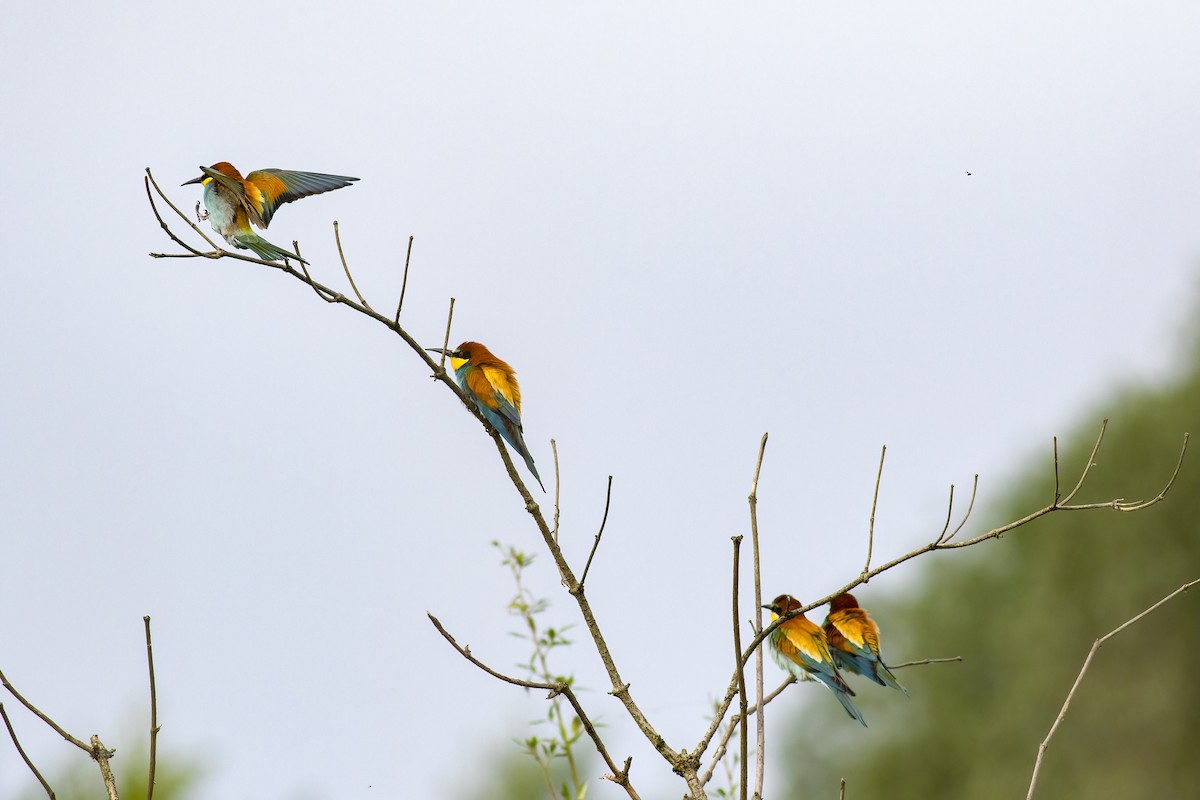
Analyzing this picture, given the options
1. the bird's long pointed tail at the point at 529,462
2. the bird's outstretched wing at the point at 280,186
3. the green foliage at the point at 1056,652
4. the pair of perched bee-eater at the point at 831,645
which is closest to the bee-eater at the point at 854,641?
the pair of perched bee-eater at the point at 831,645

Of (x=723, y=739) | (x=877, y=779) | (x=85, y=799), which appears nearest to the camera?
(x=723, y=739)

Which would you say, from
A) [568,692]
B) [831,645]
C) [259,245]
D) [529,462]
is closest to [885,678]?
[831,645]

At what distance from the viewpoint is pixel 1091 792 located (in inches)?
626

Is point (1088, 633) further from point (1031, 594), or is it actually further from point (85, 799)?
point (85, 799)

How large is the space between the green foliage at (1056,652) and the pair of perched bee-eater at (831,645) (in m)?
11.8

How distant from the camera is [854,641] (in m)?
4.54

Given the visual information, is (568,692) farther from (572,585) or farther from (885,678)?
(885,678)

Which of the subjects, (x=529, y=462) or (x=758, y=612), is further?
(x=529, y=462)

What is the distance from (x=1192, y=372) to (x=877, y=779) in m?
6.76

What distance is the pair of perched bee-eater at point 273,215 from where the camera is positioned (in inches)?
164

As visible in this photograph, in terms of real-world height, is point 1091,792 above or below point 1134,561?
below

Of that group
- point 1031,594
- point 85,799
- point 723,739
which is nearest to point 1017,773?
point 1031,594

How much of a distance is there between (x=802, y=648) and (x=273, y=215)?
6.97 feet

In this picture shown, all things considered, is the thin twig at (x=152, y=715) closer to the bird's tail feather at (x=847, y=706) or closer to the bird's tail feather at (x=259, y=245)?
the bird's tail feather at (x=259, y=245)
